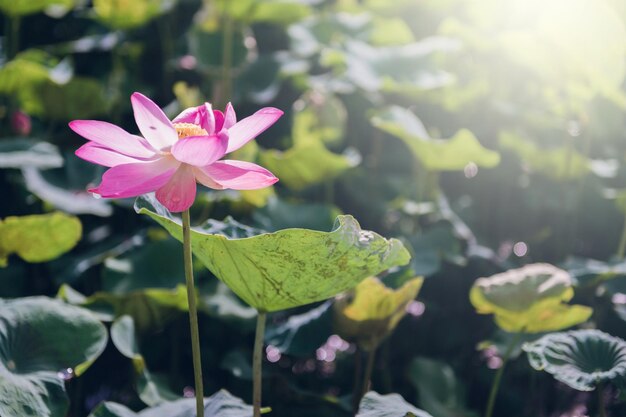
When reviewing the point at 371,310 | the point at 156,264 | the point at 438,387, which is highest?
the point at 371,310

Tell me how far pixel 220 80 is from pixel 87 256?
49 centimetres

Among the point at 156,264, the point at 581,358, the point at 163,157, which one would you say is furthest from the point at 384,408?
the point at 156,264

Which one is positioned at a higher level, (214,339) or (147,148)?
(147,148)

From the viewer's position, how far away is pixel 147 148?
0.66 metres

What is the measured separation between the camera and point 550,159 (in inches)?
56.9

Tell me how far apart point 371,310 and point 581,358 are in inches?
9.8

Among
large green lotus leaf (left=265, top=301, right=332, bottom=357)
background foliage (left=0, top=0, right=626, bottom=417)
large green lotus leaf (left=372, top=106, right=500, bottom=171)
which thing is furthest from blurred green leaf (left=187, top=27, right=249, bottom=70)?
large green lotus leaf (left=265, top=301, right=332, bottom=357)

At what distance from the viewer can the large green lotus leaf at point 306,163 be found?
122 centimetres

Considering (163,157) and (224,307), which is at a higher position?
(163,157)

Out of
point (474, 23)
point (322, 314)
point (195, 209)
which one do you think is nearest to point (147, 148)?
point (322, 314)

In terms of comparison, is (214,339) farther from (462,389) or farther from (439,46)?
(439,46)

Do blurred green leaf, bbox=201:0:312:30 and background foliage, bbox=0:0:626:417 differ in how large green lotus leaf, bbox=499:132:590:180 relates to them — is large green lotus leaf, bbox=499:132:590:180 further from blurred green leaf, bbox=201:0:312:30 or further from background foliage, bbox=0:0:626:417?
blurred green leaf, bbox=201:0:312:30

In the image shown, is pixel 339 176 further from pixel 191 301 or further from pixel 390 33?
pixel 191 301

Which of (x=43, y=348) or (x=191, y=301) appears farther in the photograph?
(x=43, y=348)
